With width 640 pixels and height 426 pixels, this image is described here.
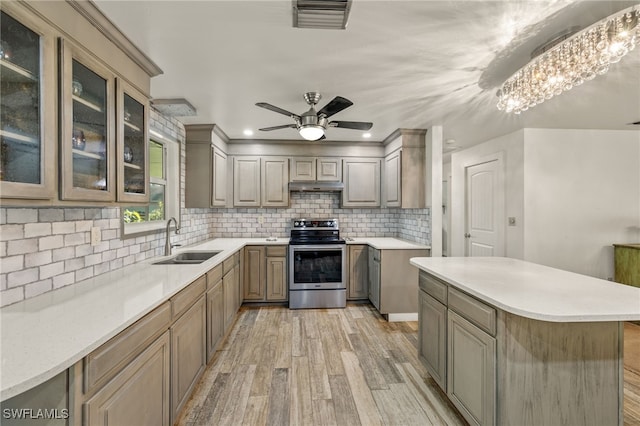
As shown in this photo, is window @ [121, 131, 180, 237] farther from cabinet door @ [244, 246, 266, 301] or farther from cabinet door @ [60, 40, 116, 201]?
cabinet door @ [60, 40, 116, 201]

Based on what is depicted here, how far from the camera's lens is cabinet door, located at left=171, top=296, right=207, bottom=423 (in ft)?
5.51

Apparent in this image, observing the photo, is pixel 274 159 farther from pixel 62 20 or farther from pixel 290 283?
pixel 62 20

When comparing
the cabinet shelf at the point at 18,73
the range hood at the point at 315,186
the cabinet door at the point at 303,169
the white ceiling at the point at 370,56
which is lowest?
the range hood at the point at 315,186

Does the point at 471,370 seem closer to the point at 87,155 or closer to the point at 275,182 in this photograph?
the point at 87,155

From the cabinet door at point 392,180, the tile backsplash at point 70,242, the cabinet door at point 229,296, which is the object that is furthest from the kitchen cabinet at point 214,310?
the cabinet door at point 392,180

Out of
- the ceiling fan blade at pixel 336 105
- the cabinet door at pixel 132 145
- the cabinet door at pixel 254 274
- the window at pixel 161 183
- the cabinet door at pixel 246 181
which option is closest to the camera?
the cabinet door at pixel 132 145

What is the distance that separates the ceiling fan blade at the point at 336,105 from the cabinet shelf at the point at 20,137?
5.65 feet

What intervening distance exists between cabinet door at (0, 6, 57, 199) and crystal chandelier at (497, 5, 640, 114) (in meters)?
2.47

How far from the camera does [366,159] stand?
14.3ft

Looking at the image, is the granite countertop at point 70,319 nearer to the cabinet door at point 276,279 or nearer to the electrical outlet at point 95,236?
the electrical outlet at point 95,236

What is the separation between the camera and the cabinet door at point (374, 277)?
3.65 m

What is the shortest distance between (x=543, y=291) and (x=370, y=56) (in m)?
1.74

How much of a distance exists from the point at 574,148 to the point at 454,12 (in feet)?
12.0

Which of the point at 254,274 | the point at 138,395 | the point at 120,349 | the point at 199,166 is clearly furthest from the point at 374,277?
the point at 120,349
